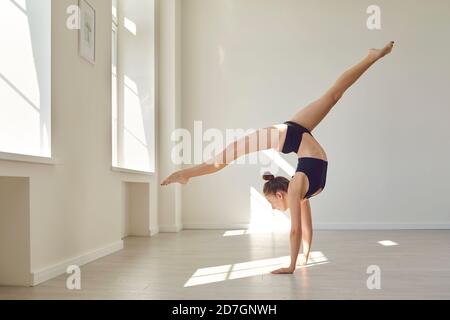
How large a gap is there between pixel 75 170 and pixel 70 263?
1.97 feet

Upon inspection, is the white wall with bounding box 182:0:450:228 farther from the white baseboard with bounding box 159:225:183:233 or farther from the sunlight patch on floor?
the sunlight patch on floor

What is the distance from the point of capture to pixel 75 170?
123 inches

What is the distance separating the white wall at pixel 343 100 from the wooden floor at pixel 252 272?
4.19 ft

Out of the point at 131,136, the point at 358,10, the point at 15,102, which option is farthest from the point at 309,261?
the point at 358,10

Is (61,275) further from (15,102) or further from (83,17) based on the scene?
(83,17)

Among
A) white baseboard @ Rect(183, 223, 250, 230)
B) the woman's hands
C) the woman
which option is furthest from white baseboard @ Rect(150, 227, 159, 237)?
the woman's hands

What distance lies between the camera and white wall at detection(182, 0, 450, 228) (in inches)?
230

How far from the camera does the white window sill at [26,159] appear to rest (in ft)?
7.37

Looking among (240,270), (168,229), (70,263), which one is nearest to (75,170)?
(70,263)

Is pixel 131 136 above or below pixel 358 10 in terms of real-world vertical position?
below

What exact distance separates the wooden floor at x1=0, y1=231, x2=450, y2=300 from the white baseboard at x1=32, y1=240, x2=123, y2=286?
0.06 m

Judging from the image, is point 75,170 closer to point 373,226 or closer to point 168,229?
point 168,229

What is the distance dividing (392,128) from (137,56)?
10.5 ft

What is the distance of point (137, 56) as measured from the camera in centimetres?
529
